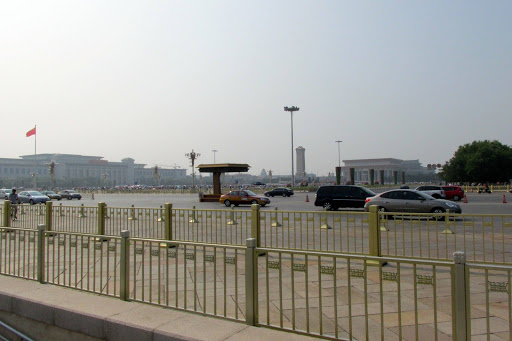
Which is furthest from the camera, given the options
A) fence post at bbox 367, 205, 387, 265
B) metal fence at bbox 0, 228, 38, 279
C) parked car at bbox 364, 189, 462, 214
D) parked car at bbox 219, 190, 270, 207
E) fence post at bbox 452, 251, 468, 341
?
parked car at bbox 219, 190, 270, 207

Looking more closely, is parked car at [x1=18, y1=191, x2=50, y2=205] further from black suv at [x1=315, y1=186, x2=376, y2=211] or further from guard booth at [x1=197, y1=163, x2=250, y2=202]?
black suv at [x1=315, y1=186, x2=376, y2=211]

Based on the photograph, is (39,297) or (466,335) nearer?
(466,335)

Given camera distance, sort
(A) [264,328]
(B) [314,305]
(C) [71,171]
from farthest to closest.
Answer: (C) [71,171], (B) [314,305], (A) [264,328]

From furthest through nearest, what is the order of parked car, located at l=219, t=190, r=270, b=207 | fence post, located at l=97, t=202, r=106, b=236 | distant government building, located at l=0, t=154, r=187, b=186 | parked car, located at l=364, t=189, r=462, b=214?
distant government building, located at l=0, t=154, r=187, b=186
parked car, located at l=219, t=190, r=270, b=207
parked car, located at l=364, t=189, r=462, b=214
fence post, located at l=97, t=202, r=106, b=236

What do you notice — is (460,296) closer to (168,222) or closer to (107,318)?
(107,318)

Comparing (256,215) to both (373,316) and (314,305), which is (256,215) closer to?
(314,305)

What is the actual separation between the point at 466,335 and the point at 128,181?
627ft

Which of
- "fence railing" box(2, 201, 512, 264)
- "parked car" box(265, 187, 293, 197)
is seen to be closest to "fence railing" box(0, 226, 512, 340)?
"fence railing" box(2, 201, 512, 264)

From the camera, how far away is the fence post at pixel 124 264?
5.89 meters

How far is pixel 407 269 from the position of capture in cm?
540

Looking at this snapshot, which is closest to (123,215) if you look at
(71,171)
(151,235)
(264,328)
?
(151,235)

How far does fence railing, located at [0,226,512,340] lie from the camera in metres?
3.96

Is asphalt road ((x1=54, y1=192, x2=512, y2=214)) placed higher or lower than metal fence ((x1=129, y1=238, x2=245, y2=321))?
lower

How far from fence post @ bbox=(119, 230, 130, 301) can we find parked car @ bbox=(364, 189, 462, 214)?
16176 millimetres
